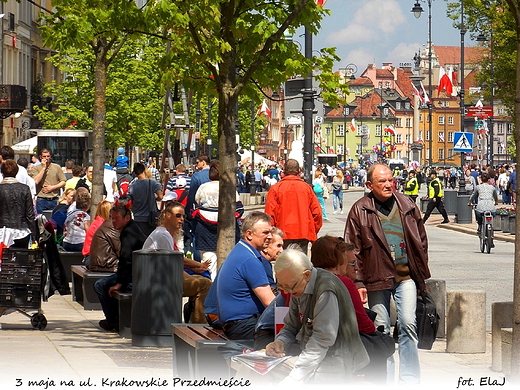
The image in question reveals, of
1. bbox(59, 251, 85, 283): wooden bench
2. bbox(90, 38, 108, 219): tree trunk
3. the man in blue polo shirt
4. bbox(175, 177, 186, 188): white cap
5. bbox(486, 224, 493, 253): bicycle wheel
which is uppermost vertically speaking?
bbox(90, 38, 108, 219): tree trunk

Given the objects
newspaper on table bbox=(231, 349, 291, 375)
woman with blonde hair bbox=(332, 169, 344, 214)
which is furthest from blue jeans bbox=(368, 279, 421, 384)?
woman with blonde hair bbox=(332, 169, 344, 214)

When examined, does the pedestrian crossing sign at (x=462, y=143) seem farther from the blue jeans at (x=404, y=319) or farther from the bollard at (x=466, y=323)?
the blue jeans at (x=404, y=319)

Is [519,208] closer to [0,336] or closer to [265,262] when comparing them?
[265,262]

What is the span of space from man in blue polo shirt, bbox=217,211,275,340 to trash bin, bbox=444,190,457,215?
37622 millimetres

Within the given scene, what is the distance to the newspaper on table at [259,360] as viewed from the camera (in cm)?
708

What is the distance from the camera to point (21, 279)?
12719 mm

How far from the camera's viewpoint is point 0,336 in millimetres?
12188

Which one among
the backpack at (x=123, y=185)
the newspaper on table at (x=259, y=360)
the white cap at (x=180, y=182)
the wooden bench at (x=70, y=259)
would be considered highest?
the white cap at (x=180, y=182)

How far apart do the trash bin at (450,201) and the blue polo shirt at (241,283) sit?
3771 centimetres

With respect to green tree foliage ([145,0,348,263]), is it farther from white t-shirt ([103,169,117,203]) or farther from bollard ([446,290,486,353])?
white t-shirt ([103,169,117,203])

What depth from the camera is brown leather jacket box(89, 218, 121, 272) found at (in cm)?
1438

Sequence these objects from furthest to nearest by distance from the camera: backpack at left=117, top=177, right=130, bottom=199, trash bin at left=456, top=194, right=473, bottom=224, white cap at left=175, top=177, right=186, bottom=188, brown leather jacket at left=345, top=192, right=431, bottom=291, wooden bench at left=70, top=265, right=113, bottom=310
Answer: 1. trash bin at left=456, top=194, right=473, bottom=224
2. backpack at left=117, top=177, right=130, bottom=199
3. white cap at left=175, top=177, right=186, bottom=188
4. wooden bench at left=70, top=265, right=113, bottom=310
5. brown leather jacket at left=345, top=192, right=431, bottom=291

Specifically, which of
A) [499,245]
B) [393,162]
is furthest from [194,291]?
[393,162]

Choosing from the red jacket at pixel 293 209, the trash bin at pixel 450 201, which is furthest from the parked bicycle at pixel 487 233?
the trash bin at pixel 450 201
